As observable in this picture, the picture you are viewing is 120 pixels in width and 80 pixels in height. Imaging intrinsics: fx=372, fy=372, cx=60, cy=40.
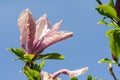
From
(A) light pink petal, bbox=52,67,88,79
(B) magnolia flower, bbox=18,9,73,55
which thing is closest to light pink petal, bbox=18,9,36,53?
(B) magnolia flower, bbox=18,9,73,55

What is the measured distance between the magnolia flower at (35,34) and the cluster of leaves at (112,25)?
30 centimetres

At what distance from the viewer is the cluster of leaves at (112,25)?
262 cm

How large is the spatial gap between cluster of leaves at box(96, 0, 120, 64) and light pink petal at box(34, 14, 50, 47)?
429mm

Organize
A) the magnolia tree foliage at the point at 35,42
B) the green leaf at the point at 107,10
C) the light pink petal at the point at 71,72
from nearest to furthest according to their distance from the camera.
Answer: the green leaf at the point at 107,10 < the light pink petal at the point at 71,72 < the magnolia tree foliage at the point at 35,42

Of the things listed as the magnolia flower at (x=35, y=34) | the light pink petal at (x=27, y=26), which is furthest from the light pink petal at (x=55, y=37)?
the light pink petal at (x=27, y=26)

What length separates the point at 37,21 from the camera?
300 cm

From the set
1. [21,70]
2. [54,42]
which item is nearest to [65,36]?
[54,42]

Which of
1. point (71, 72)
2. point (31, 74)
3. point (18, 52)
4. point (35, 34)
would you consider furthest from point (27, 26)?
point (71, 72)

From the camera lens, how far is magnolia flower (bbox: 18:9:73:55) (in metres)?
2.83

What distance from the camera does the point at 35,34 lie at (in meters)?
2.92

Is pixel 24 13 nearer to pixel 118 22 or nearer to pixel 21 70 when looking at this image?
pixel 21 70

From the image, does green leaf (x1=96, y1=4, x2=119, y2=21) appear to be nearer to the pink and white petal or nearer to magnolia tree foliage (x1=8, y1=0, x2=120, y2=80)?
magnolia tree foliage (x1=8, y1=0, x2=120, y2=80)

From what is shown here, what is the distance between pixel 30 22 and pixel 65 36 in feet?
0.94

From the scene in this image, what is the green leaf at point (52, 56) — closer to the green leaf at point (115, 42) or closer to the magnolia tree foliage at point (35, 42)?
the magnolia tree foliage at point (35, 42)
